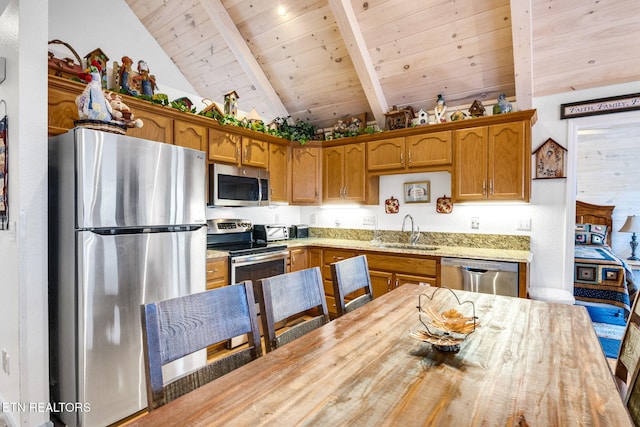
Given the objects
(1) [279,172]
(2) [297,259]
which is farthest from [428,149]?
(2) [297,259]

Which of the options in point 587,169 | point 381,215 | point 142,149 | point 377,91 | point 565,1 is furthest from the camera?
point 587,169

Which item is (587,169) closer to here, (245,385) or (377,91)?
(377,91)

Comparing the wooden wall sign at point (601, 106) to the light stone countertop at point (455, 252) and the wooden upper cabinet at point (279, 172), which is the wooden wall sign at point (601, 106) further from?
the wooden upper cabinet at point (279, 172)

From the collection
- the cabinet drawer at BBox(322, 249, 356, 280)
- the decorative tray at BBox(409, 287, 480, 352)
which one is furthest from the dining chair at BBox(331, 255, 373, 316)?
the cabinet drawer at BBox(322, 249, 356, 280)

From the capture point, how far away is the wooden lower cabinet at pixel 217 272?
2816 millimetres

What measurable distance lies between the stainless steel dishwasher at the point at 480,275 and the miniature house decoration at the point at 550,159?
3.45 feet

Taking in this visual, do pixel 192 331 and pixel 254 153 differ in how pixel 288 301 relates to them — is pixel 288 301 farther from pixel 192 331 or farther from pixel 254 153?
pixel 254 153

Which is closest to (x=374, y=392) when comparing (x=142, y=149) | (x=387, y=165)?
(x=142, y=149)

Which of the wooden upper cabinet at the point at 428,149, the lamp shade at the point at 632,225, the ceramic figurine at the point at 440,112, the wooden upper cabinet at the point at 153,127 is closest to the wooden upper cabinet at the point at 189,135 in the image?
the wooden upper cabinet at the point at 153,127

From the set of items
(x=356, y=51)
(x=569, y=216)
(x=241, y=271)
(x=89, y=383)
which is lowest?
(x=89, y=383)

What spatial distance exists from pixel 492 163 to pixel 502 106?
53 centimetres

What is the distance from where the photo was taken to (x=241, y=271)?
3.06 metres

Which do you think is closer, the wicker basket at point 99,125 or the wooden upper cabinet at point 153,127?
the wicker basket at point 99,125

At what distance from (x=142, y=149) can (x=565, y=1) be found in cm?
327
